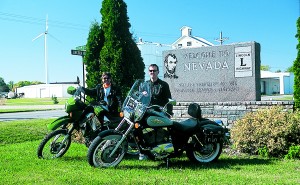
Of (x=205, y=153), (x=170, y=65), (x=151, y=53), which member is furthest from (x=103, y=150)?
(x=151, y=53)

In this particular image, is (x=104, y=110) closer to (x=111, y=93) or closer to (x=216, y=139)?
(x=111, y=93)

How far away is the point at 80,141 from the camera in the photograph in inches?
370

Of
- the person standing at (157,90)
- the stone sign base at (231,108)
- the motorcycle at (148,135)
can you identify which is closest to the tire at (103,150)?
the motorcycle at (148,135)

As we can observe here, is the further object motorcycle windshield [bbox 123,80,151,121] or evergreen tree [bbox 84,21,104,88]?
evergreen tree [bbox 84,21,104,88]

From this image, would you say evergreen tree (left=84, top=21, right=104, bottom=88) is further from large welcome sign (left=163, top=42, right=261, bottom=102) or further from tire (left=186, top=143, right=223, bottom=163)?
tire (left=186, top=143, right=223, bottom=163)

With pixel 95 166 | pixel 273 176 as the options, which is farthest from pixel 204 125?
pixel 95 166

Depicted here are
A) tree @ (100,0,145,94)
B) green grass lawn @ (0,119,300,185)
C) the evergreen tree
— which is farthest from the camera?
the evergreen tree

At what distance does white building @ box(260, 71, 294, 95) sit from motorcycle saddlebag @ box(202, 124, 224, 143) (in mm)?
45965

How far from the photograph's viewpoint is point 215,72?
979 cm

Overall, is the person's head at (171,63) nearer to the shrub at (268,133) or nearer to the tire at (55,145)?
the shrub at (268,133)

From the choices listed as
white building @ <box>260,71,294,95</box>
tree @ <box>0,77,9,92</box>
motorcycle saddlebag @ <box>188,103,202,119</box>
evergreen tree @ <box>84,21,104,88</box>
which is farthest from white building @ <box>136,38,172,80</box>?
tree @ <box>0,77,9,92</box>

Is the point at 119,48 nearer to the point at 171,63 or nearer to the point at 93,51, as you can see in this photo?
the point at 93,51

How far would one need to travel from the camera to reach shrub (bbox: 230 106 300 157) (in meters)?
7.09

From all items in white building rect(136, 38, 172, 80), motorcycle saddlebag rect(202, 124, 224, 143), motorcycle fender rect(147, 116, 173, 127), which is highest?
white building rect(136, 38, 172, 80)
